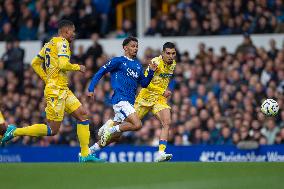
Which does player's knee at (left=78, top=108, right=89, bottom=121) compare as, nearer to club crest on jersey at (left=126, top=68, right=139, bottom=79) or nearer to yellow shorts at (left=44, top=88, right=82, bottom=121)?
yellow shorts at (left=44, top=88, right=82, bottom=121)

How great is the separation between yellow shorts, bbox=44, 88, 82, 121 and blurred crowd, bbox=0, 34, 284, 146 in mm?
4987

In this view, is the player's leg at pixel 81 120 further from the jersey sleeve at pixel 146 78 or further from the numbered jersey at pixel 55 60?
the jersey sleeve at pixel 146 78

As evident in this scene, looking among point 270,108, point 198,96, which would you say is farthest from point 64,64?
point 198,96

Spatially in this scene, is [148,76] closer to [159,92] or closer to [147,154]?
[159,92]

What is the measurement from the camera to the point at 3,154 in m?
21.1

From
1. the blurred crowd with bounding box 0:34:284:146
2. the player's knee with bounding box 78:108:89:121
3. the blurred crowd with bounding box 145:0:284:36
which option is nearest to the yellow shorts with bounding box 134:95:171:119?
the player's knee with bounding box 78:108:89:121

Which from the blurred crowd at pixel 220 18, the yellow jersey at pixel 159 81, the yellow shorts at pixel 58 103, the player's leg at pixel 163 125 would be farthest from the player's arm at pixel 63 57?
the blurred crowd at pixel 220 18

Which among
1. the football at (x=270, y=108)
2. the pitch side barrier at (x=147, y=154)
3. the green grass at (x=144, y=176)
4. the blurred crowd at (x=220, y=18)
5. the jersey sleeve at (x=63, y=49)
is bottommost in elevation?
the pitch side barrier at (x=147, y=154)

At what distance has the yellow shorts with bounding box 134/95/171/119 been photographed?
1612 cm

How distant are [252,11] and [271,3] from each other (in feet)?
1.57

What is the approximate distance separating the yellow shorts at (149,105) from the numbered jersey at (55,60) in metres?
1.44

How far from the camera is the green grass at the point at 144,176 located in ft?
39.1

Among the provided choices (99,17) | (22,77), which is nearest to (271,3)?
(99,17)

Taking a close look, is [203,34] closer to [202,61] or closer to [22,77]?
[202,61]
